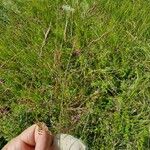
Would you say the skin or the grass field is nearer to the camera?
the skin

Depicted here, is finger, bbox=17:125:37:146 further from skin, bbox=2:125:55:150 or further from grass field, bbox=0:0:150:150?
grass field, bbox=0:0:150:150

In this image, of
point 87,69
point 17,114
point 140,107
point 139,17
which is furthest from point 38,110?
point 139,17

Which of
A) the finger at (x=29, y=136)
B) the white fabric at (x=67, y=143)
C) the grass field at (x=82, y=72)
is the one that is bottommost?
the white fabric at (x=67, y=143)

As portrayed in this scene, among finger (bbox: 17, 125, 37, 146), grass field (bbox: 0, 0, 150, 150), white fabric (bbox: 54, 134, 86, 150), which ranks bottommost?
white fabric (bbox: 54, 134, 86, 150)

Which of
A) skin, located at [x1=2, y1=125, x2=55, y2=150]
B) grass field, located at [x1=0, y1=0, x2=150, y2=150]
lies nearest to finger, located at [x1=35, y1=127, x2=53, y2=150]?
skin, located at [x1=2, y1=125, x2=55, y2=150]

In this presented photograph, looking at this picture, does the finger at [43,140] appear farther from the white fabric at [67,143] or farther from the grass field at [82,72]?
the grass field at [82,72]

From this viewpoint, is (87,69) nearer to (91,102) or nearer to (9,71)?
(91,102)

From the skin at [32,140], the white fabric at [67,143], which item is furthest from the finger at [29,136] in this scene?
the white fabric at [67,143]
